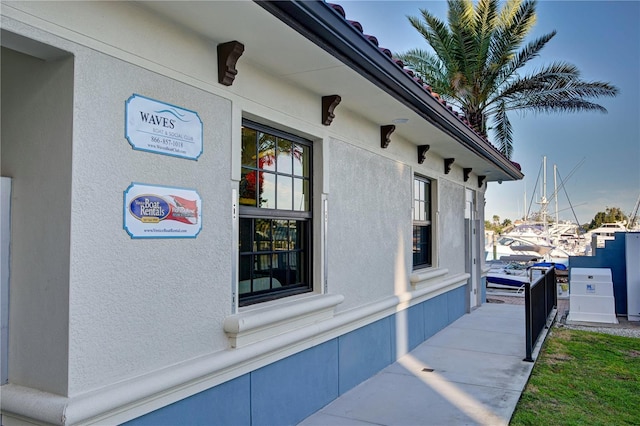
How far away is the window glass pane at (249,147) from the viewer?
4324 millimetres

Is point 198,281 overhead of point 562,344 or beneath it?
overhead

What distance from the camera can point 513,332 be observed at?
29.3ft

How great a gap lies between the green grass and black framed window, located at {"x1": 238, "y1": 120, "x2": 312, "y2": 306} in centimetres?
273

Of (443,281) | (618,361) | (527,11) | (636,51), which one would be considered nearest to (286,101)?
(443,281)

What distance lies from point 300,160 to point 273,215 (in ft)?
2.69

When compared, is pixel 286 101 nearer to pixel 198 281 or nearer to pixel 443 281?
pixel 198 281

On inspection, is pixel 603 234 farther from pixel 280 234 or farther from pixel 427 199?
pixel 280 234

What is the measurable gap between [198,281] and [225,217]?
0.56 metres

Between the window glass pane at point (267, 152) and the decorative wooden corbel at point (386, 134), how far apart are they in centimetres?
241

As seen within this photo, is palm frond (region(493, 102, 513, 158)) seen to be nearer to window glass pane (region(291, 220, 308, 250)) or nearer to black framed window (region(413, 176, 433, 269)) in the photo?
black framed window (region(413, 176, 433, 269))

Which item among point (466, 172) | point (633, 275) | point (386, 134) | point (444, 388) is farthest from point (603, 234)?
point (444, 388)

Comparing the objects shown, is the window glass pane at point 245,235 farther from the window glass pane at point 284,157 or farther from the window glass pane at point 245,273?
the window glass pane at point 284,157

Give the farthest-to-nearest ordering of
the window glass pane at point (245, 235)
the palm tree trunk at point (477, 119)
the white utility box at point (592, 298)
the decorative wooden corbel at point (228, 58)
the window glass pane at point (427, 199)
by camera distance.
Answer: the palm tree trunk at point (477, 119)
the white utility box at point (592, 298)
the window glass pane at point (427, 199)
the window glass pane at point (245, 235)
the decorative wooden corbel at point (228, 58)

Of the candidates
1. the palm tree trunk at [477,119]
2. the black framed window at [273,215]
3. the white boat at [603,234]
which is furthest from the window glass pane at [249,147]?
the palm tree trunk at [477,119]
